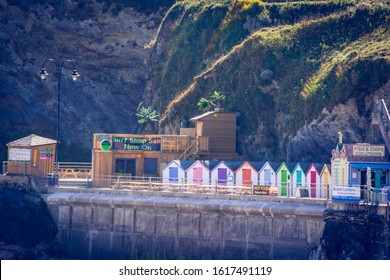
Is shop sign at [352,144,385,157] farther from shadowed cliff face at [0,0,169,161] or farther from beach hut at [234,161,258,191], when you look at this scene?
shadowed cliff face at [0,0,169,161]

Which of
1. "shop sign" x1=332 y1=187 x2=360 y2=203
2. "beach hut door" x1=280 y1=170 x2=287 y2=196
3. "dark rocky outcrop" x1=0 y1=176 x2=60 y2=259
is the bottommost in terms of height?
"dark rocky outcrop" x1=0 y1=176 x2=60 y2=259

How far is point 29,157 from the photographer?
97.9 meters

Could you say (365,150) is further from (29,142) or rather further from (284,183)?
(29,142)

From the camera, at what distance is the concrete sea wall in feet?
256

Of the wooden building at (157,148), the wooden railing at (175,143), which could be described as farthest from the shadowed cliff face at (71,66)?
the wooden railing at (175,143)

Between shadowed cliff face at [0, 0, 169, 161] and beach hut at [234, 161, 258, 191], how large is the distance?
47.0 meters

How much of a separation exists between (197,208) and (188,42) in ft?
136

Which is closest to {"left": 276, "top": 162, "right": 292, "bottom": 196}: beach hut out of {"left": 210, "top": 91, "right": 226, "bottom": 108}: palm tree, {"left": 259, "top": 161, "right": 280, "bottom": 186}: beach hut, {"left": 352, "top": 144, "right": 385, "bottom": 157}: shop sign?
{"left": 259, "top": 161, "right": 280, "bottom": 186}: beach hut

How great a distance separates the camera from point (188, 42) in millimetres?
122062

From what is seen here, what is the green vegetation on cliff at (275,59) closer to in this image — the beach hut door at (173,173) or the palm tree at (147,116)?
the palm tree at (147,116)

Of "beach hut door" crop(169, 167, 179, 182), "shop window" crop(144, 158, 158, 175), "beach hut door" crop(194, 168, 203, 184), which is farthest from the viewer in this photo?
"shop window" crop(144, 158, 158, 175)

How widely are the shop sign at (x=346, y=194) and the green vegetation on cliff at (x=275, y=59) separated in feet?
48.9

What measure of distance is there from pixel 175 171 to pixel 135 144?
630 cm

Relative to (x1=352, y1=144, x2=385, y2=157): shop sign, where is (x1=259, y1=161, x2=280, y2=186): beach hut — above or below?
below
